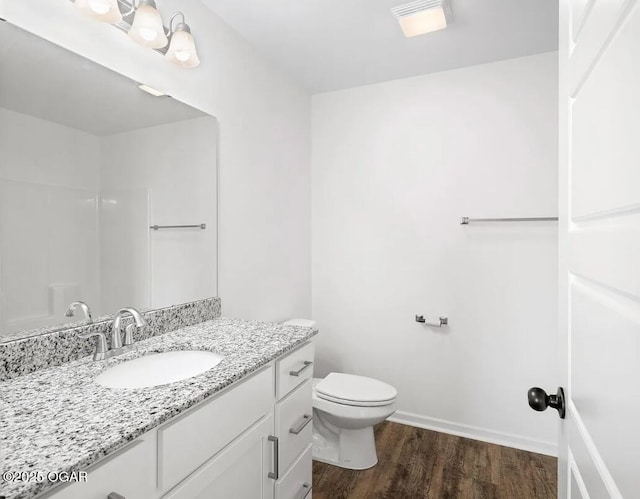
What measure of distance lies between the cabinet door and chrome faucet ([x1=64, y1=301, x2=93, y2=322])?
65 centimetres

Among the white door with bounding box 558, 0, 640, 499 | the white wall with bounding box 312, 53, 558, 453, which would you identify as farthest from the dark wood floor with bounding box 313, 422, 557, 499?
the white door with bounding box 558, 0, 640, 499

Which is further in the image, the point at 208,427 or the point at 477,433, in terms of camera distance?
the point at 477,433

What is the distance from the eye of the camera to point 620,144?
1.62ft

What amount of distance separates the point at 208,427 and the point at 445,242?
6.21 feet

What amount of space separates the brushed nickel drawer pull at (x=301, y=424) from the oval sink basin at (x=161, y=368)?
1.40 ft

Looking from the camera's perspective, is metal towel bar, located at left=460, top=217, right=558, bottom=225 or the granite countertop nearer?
the granite countertop

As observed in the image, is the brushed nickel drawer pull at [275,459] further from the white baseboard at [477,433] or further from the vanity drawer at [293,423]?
the white baseboard at [477,433]

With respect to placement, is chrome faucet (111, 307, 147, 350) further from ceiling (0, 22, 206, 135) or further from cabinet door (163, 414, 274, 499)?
ceiling (0, 22, 206, 135)

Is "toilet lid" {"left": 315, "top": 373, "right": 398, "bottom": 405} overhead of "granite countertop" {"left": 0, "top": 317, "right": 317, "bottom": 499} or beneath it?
beneath

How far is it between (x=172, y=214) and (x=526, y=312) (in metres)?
2.07

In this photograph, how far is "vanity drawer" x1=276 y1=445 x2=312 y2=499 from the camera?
4.51 ft

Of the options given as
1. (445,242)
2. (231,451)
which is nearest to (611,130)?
(231,451)

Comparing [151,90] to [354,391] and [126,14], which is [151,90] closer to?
[126,14]

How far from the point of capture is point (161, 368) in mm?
1283
